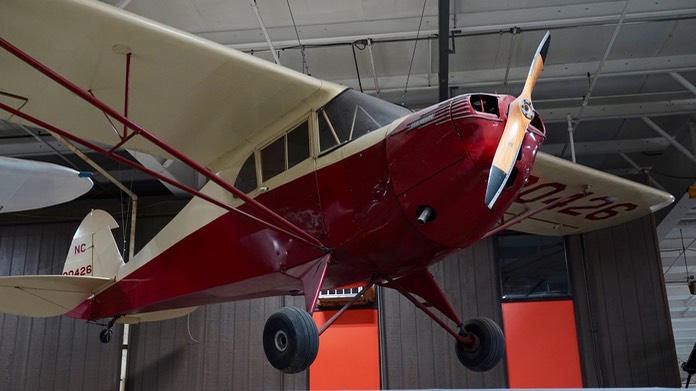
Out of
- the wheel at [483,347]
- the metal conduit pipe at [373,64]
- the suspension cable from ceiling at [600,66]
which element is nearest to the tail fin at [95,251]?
the metal conduit pipe at [373,64]

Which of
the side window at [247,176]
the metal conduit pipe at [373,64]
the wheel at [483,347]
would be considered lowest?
the wheel at [483,347]

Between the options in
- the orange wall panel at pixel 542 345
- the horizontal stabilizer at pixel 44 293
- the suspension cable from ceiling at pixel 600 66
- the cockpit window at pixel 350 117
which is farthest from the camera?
the orange wall panel at pixel 542 345

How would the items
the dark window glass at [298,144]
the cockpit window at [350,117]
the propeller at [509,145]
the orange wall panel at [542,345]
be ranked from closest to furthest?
the propeller at [509,145], the cockpit window at [350,117], the dark window glass at [298,144], the orange wall panel at [542,345]

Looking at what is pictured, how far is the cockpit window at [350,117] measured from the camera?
361 cm

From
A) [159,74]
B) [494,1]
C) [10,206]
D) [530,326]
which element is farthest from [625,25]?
[10,206]

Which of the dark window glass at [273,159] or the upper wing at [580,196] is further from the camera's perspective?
the upper wing at [580,196]

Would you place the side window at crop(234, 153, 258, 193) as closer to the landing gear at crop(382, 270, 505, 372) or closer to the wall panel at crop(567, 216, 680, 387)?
the landing gear at crop(382, 270, 505, 372)

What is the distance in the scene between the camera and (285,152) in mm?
3947

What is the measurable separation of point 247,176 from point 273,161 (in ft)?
0.94

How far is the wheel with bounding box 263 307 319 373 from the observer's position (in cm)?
304

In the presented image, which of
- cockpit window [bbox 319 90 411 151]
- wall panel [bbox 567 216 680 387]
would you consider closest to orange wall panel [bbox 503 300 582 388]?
wall panel [bbox 567 216 680 387]

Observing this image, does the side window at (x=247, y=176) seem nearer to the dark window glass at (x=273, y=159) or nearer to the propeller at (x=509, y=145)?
the dark window glass at (x=273, y=159)

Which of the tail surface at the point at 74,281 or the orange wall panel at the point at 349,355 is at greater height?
the tail surface at the point at 74,281

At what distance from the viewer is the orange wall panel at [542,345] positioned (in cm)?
Answer: 723
